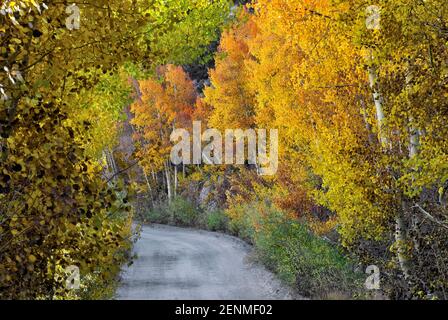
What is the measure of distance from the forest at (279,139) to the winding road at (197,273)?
2.63 ft

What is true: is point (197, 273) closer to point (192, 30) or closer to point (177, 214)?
point (192, 30)

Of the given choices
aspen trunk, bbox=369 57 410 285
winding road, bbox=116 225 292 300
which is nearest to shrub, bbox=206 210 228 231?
winding road, bbox=116 225 292 300

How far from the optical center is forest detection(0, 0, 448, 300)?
5.65m

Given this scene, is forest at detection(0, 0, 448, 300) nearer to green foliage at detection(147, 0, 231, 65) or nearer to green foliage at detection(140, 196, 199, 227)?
green foliage at detection(147, 0, 231, 65)

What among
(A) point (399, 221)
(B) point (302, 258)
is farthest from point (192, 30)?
(A) point (399, 221)

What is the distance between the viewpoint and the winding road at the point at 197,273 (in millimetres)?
14695

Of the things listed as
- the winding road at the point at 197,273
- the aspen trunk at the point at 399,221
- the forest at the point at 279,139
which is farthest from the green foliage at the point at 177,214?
the aspen trunk at the point at 399,221

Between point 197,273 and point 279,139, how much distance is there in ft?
21.6

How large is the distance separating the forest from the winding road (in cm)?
80

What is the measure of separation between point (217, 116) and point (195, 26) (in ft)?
61.0

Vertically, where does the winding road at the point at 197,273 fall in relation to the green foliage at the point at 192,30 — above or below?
below

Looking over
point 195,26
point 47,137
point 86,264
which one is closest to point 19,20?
point 47,137

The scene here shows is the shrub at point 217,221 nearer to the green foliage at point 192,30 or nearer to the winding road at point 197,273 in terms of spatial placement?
the winding road at point 197,273
